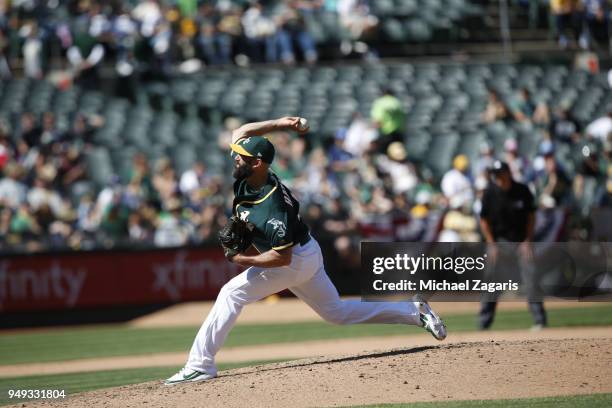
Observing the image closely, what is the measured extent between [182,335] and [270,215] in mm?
7298

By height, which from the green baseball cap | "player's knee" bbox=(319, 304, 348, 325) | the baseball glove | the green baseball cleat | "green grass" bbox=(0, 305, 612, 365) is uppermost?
the green baseball cap

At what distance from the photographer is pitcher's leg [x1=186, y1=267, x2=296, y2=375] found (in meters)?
8.54

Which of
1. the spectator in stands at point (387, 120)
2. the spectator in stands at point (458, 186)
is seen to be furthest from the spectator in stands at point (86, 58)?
the spectator in stands at point (458, 186)

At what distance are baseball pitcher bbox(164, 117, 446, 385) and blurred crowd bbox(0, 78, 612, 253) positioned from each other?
7.81m

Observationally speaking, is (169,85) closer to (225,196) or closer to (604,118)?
(225,196)

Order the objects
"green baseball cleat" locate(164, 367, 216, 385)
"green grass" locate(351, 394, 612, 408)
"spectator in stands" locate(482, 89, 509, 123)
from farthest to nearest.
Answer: "spectator in stands" locate(482, 89, 509, 123) → "green baseball cleat" locate(164, 367, 216, 385) → "green grass" locate(351, 394, 612, 408)

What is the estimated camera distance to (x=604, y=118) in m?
18.0

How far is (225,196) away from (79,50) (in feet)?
17.2

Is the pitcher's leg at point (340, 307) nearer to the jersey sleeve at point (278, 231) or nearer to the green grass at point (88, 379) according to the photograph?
the jersey sleeve at point (278, 231)

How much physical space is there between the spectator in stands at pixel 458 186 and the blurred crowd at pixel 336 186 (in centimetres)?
2

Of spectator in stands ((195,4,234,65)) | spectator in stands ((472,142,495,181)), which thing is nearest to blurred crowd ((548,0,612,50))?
spectator in stands ((472,142,495,181))

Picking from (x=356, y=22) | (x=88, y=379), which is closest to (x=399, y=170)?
(x=356, y=22)

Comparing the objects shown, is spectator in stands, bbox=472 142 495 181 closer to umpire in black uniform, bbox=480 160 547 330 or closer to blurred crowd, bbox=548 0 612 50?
umpire in black uniform, bbox=480 160 547 330

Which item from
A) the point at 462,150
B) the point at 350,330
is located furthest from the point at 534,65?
the point at 350,330
